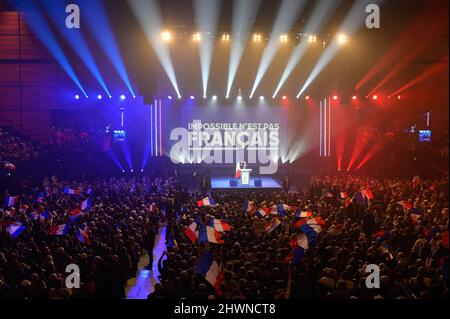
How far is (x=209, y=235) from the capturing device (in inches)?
417

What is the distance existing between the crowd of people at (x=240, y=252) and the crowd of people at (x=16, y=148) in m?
7.68

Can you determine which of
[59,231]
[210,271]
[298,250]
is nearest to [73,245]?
[59,231]

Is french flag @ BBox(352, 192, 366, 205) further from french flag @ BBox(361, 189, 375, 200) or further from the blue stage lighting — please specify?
the blue stage lighting

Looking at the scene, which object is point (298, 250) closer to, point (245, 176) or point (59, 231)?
point (59, 231)

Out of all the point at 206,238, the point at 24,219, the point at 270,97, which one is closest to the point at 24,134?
the point at 270,97

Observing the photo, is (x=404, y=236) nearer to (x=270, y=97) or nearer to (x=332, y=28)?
(x=332, y=28)

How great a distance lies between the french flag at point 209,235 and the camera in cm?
1048

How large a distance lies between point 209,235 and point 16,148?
58.4ft

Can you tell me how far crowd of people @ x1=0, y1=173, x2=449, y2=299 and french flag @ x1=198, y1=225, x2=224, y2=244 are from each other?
8 centimetres

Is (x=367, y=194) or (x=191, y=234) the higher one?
(x=367, y=194)

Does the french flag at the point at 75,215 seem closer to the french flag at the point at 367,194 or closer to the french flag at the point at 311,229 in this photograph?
the french flag at the point at 311,229

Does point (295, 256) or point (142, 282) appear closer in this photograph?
point (295, 256)

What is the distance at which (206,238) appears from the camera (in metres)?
10.5

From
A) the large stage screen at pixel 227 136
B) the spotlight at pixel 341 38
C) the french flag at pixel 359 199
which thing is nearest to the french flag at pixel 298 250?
the french flag at pixel 359 199
